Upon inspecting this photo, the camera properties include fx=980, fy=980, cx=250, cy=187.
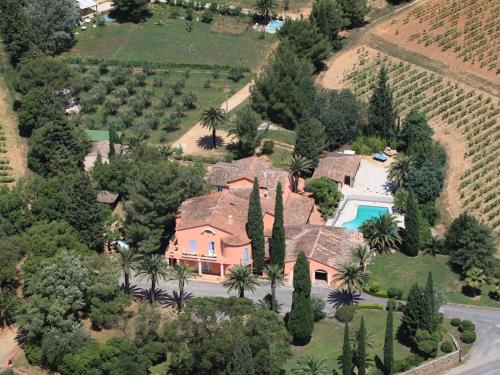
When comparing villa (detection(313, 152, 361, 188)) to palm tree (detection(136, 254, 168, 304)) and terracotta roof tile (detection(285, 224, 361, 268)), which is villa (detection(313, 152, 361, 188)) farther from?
palm tree (detection(136, 254, 168, 304))

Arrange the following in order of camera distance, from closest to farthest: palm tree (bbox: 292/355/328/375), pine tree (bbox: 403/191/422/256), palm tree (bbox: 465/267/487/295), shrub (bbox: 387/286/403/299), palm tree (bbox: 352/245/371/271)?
palm tree (bbox: 292/355/328/375) → palm tree (bbox: 352/245/371/271) → shrub (bbox: 387/286/403/299) → palm tree (bbox: 465/267/487/295) → pine tree (bbox: 403/191/422/256)

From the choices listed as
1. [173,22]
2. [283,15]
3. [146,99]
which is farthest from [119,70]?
[283,15]

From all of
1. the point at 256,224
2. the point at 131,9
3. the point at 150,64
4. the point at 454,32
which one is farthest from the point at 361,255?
the point at 131,9

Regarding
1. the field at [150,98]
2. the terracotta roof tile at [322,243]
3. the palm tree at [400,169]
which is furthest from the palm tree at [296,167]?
the field at [150,98]

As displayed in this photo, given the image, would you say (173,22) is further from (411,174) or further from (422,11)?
(411,174)

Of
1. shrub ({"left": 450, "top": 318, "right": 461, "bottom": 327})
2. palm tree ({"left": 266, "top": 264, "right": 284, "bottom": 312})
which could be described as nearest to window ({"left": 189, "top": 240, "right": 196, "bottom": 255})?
palm tree ({"left": 266, "top": 264, "right": 284, "bottom": 312})

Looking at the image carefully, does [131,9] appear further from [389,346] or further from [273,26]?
[389,346]
